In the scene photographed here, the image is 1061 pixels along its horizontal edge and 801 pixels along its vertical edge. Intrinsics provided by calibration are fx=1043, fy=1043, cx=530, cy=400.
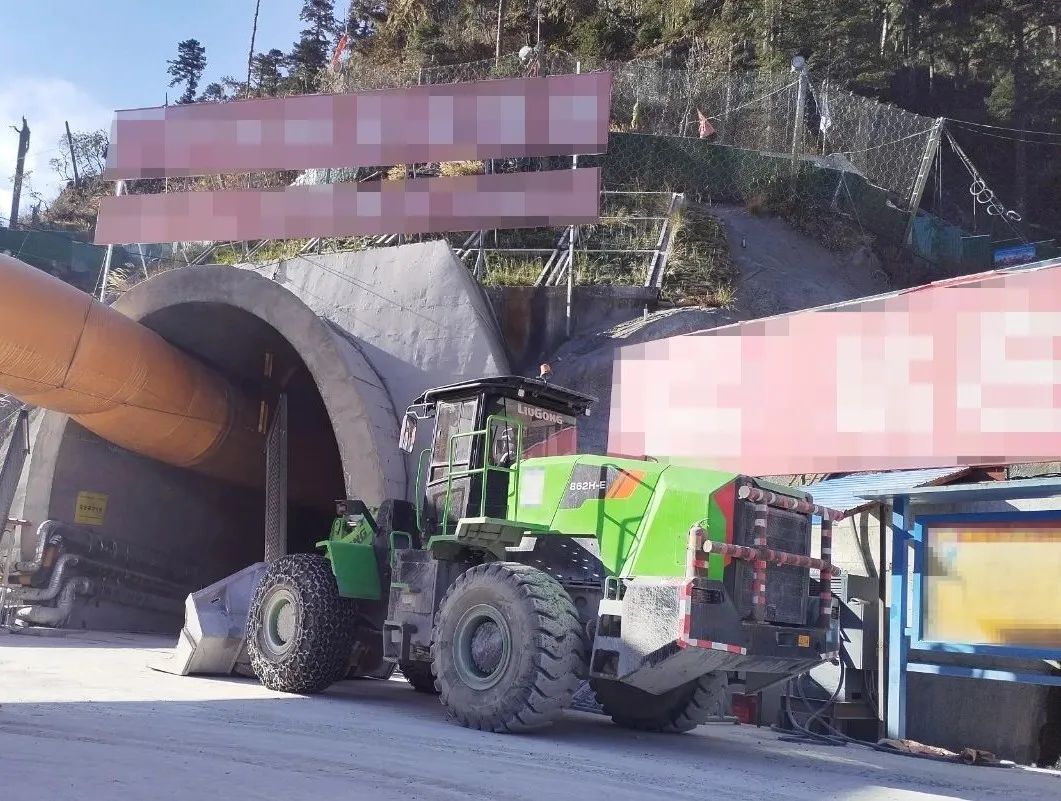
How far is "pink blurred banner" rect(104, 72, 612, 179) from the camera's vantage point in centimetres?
1739

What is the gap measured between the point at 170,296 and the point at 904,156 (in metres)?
16.0

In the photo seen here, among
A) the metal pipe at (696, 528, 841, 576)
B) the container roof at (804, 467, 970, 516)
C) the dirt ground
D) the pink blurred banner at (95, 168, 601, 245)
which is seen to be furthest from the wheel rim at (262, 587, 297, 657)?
the dirt ground

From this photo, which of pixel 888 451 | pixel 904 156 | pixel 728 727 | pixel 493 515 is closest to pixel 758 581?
pixel 493 515

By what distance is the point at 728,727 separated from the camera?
34.1ft

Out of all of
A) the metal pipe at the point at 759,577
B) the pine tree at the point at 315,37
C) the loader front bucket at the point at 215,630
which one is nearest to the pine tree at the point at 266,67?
the pine tree at the point at 315,37

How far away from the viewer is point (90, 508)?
16500 mm

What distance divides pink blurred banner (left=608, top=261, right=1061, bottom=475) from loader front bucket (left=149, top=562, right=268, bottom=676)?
226 inches

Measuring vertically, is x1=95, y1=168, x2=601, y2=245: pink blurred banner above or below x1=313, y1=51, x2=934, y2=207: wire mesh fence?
below

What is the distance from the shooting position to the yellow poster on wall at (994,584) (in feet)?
27.8

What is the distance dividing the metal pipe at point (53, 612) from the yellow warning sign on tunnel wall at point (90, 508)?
3.64 feet

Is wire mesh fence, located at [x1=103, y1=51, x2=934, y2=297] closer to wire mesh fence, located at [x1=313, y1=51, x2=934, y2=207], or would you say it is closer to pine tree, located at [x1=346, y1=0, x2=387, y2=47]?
wire mesh fence, located at [x1=313, y1=51, x2=934, y2=207]

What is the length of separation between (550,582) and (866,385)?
5.81 meters

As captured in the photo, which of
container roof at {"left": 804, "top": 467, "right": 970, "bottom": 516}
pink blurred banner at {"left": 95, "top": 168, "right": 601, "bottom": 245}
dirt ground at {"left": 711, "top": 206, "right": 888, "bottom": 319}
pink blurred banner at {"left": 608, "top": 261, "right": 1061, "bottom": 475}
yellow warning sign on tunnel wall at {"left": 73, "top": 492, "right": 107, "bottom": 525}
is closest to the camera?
container roof at {"left": 804, "top": 467, "right": 970, "bottom": 516}

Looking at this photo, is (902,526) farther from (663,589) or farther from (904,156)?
(904,156)
